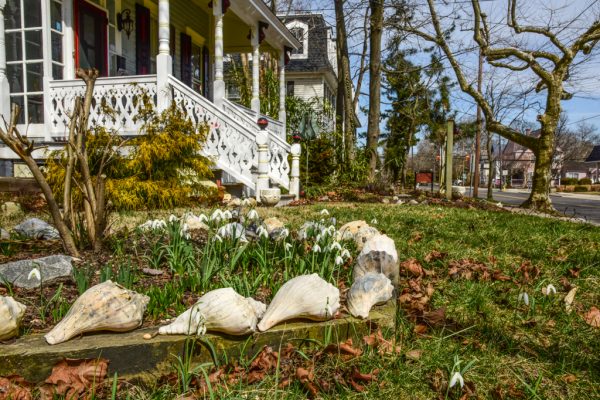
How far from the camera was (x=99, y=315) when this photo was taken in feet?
5.82

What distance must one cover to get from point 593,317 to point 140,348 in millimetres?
2327

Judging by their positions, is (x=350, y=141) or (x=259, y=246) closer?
→ (x=259, y=246)

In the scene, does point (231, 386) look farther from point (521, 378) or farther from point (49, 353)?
point (521, 378)

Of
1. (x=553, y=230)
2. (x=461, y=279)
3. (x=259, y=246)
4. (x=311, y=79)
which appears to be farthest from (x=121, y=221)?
(x=311, y=79)

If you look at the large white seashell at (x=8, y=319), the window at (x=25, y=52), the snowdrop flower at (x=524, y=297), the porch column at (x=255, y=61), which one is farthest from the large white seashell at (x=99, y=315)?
the porch column at (x=255, y=61)

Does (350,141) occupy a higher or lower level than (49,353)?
higher

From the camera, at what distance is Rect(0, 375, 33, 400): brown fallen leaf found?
60.6 inches

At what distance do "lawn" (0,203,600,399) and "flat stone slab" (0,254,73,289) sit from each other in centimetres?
13

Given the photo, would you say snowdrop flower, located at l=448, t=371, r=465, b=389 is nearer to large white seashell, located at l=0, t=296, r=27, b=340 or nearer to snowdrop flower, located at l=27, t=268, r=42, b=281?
large white seashell, located at l=0, t=296, r=27, b=340

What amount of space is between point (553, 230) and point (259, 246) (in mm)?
3950

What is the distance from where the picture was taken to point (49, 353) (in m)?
1.66

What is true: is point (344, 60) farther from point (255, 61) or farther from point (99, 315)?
point (99, 315)

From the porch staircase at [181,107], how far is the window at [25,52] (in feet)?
1.45

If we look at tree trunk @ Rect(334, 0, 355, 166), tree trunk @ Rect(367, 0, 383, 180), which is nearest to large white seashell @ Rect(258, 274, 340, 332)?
tree trunk @ Rect(367, 0, 383, 180)
